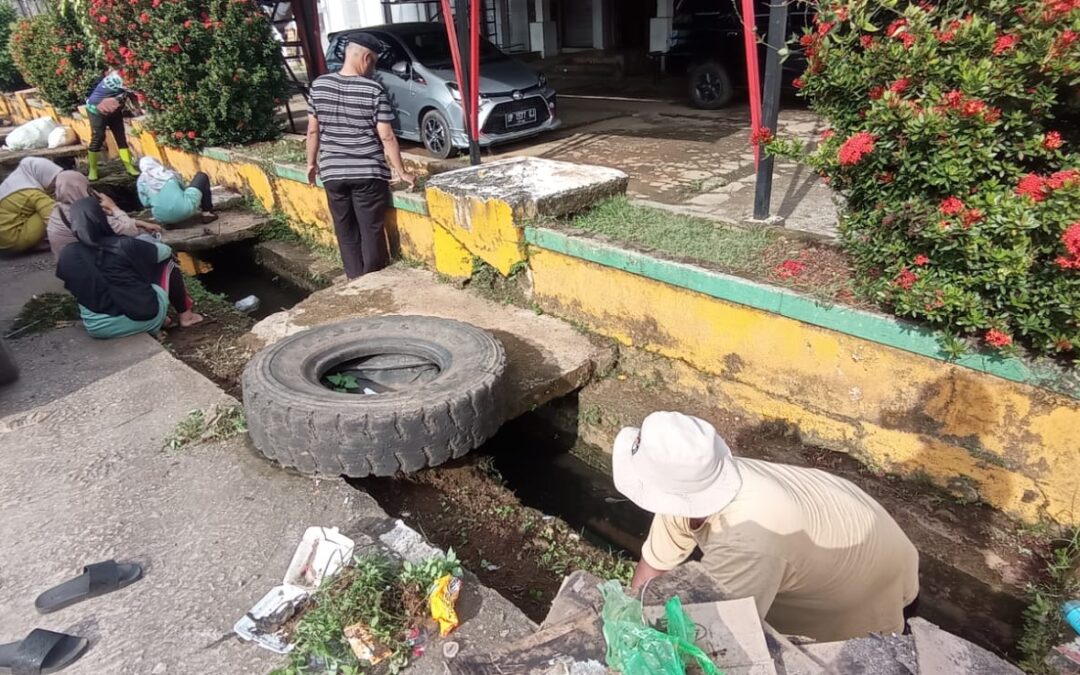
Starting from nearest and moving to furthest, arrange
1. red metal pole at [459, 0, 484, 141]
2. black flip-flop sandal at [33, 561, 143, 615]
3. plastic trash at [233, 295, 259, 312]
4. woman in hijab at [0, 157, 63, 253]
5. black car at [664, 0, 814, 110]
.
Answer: black flip-flop sandal at [33, 561, 143, 615] → red metal pole at [459, 0, 484, 141] → plastic trash at [233, 295, 259, 312] → woman in hijab at [0, 157, 63, 253] → black car at [664, 0, 814, 110]

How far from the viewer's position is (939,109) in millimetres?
2574

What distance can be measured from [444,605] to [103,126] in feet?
32.9

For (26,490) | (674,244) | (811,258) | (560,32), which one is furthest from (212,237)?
(560,32)

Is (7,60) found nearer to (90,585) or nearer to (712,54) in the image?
(712,54)

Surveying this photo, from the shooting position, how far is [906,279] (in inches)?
113

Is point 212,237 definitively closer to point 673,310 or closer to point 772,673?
point 673,310

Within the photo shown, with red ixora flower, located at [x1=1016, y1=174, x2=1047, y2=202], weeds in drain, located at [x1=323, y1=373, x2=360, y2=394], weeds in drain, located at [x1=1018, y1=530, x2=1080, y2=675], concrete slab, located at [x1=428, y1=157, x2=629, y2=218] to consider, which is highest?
red ixora flower, located at [x1=1016, y1=174, x2=1047, y2=202]

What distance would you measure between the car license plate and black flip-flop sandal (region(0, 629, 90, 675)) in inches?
287

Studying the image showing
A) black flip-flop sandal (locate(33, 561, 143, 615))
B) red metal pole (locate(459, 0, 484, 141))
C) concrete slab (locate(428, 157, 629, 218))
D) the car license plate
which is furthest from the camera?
the car license plate

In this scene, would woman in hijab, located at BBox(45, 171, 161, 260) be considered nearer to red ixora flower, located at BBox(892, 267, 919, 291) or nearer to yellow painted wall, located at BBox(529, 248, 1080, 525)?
yellow painted wall, located at BBox(529, 248, 1080, 525)

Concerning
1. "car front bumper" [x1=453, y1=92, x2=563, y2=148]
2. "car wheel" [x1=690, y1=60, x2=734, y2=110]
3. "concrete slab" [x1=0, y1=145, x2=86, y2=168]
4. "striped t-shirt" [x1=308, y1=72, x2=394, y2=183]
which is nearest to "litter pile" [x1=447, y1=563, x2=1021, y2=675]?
"striped t-shirt" [x1=308, y1=72, x2=394, y2=183]

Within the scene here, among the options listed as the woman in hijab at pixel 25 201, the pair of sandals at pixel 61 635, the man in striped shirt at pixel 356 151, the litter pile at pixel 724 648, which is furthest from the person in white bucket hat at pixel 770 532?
the woman in hijab at pixel 25 201

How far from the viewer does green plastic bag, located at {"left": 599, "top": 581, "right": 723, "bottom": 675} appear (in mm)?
1533

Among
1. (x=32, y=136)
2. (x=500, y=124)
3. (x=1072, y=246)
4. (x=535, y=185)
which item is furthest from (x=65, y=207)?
(x=32, y=136)
